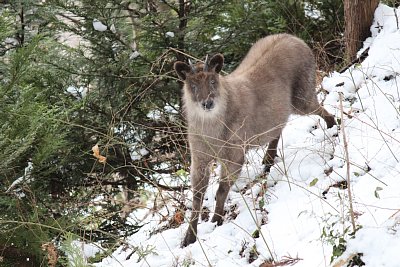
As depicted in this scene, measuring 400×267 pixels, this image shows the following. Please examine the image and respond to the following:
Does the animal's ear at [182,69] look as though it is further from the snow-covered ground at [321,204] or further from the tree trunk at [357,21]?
the tree trunk at [357,21]

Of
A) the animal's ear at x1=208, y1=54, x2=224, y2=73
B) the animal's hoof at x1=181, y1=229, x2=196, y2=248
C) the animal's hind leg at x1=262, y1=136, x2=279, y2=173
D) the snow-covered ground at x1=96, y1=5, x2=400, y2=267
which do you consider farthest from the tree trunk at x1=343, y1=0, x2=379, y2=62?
the animal's hoof at x1=181, y1=229, x2=196, y2=248

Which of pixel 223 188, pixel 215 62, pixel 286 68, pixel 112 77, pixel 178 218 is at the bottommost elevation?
pixel 178 218

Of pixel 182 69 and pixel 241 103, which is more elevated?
pixel 182 69

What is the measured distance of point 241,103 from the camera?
567 cm

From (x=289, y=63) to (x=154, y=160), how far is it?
2.56 meters

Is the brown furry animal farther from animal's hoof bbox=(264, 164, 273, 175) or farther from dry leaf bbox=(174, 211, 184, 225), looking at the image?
dry leaf bbox=(174, 211, 184, 225)

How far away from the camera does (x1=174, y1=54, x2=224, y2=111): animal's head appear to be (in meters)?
5.38

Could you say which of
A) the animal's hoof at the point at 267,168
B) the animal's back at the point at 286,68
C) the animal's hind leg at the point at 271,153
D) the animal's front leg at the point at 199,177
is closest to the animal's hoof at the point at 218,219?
the animal's front leg at the point at 199,177

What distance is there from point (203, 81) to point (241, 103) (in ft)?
1.55

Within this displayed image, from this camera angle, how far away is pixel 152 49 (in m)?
7.33

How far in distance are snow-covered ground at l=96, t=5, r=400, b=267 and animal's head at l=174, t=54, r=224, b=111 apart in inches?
31.8

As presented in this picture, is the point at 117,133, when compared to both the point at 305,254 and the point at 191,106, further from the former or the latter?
the point at 305,254

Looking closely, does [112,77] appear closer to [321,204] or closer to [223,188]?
[223,188]

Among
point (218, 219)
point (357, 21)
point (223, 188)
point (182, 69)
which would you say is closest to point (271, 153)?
point (223, 188)
